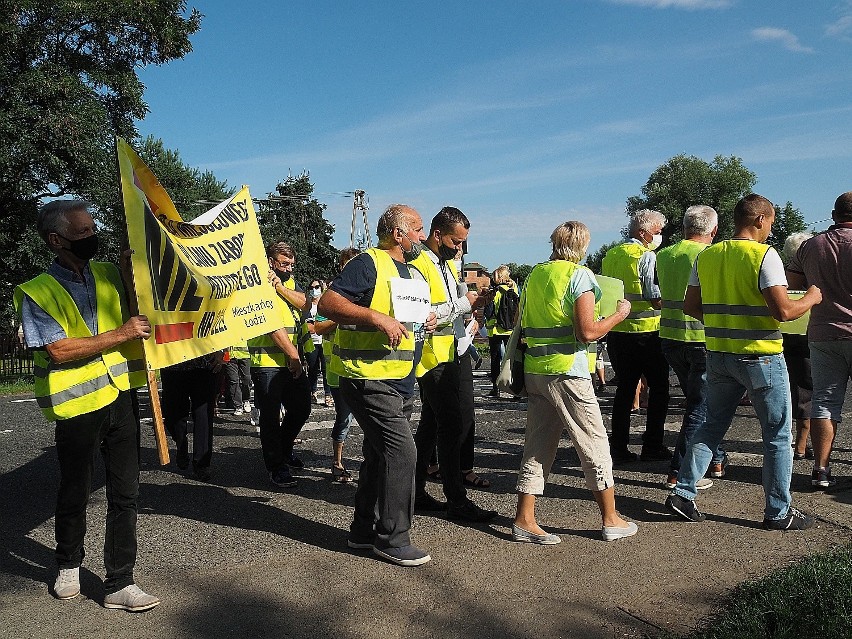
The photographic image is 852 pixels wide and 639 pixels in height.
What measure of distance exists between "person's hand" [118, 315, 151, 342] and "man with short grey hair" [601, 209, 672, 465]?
4.39m

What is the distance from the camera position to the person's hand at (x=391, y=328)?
14.3 ft

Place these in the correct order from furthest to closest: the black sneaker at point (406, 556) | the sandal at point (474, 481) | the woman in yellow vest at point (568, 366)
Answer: the sandal at point (474, 481), the woman in yellow vest at point (568, 366), the black sneaker at point (406, 556)

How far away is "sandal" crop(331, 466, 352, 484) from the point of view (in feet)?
22.0

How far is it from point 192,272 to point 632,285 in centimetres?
425

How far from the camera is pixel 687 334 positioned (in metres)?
6.20

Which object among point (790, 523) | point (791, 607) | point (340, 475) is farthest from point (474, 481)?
point (791, 607)

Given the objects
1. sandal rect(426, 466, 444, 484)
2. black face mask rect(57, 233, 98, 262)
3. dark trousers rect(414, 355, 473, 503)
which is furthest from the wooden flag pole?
sandal rect(426, 466, 444, 484)

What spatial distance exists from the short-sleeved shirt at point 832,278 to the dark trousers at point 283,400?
4.11 m

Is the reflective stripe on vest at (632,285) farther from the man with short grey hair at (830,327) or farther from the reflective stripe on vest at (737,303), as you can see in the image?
the reflective stripe on vest at (737,303)

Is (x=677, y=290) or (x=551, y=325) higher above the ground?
(x=677, y=290)

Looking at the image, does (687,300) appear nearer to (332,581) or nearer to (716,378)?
(716,378)

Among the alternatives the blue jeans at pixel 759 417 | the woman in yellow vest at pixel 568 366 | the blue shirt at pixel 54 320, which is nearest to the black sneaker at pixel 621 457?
the blue jeans at pixel 759 417

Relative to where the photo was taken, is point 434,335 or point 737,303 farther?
point 434,335

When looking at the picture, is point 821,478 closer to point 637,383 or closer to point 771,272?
→ point 637,383
